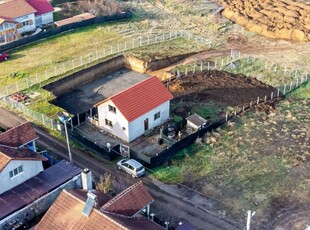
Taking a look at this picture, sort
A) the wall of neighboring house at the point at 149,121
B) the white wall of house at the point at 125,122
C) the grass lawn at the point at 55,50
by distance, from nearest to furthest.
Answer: the white wall of house at the point at 125,122, the wall of neighboring house at the point at 149,121, the grass lawn at the point at 55,50

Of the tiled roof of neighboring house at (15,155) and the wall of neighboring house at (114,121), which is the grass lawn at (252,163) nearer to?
the wall of neighboring house at (114,121)

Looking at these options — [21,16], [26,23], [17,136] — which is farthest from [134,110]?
Result: [26,23]

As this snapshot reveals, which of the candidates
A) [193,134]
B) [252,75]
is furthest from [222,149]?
[252,75]

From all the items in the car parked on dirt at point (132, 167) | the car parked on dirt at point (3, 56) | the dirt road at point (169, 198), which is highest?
the car parked on dirt at point (3, 56)

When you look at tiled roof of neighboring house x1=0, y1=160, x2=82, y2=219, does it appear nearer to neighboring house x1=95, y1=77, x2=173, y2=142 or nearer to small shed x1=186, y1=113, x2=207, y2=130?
neighboring house x1=95, y1=77, x2=173, y2=142

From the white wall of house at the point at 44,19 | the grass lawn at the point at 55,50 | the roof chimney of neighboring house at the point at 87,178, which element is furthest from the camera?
the white wall of house at the point at 44,19

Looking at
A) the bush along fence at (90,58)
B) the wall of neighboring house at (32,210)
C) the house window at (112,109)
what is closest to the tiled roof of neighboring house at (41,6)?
the bush along fence at (90,58)

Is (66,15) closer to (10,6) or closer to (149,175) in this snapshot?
(10,6)

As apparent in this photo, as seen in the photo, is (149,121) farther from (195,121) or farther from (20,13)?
(20,13)
